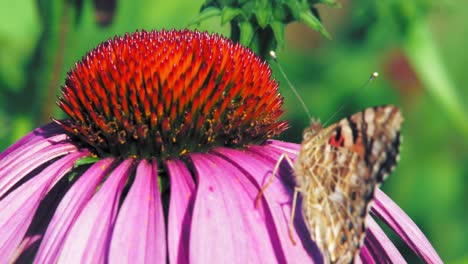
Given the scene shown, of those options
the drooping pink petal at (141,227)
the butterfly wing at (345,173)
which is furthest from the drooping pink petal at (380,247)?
the drooping pink petal at (141,227)

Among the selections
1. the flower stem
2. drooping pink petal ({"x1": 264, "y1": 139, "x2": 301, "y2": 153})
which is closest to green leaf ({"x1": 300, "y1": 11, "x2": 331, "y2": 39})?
drooping pink petal ({"x1": 264, "y1": 139, "x2": 301, "y2": 153})

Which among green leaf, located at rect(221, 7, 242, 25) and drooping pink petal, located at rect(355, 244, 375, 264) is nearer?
drooping pink petal, located at rect(355, 244, 375, 264)

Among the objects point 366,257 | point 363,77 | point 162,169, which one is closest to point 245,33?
point 162,169

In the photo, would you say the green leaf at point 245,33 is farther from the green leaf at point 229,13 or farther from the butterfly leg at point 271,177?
the butterfly leg at point 271,177

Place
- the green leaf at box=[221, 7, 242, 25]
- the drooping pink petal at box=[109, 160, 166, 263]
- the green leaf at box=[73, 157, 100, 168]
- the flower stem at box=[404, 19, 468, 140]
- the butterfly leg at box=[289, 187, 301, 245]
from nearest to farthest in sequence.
A: the drooping pink petal at box=[109, 160, 166, 263] → the butterfly leg at box=[289, 187, 301, 245] → the green leaf at box=[73, 157, 100, 168] → the green leaf at box=[221, 7, 242, 25] → the flower stem at box=[404, 19, 468, 140]

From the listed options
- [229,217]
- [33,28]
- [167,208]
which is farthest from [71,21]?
[229,217]

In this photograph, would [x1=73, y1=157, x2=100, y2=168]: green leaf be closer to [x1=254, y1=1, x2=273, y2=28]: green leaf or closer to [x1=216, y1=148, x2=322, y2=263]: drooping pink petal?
[x1=216, y1=148, x2=322, y2=263]: drooping pink petal

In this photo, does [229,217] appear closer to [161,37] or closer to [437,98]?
[161,37]
